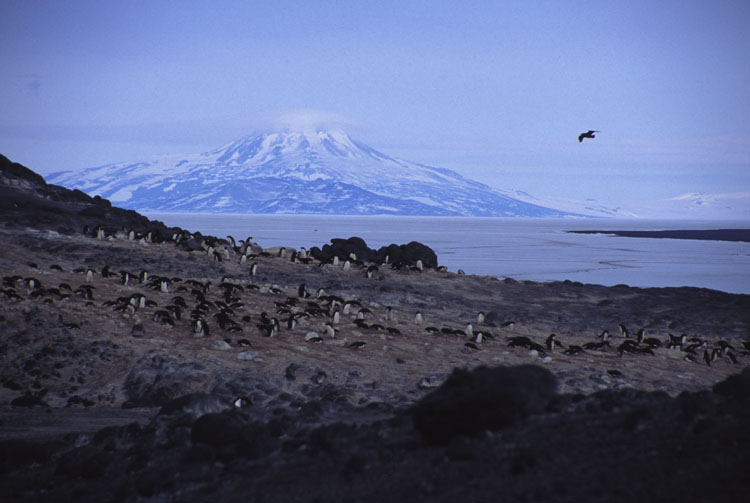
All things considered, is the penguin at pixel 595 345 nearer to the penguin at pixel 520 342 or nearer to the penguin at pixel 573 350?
the penguin at pixel 573 350

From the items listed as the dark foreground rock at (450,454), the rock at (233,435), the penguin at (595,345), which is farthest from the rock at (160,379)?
the penguin at (595,345)

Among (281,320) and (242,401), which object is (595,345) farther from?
(242,401)

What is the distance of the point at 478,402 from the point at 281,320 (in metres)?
12.9

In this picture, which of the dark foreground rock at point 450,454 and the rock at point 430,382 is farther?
the rock at point 430,382

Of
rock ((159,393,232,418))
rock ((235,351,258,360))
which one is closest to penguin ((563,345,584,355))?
rock ((235,351,258,360))

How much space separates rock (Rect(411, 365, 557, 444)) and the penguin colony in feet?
32.5

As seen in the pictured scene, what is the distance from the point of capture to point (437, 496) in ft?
21.0

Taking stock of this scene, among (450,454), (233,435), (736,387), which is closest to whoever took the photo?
(450,454)

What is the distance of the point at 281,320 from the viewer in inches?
786

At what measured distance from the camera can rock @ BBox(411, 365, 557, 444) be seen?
7.65 m

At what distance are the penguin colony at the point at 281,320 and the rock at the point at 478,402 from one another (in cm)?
991

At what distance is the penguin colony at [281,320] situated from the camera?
60.4 feet

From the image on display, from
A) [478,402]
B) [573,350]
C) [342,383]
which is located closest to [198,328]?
[342,383]

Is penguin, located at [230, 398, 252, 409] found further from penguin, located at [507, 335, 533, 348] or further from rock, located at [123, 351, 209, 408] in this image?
penguin, located at [507, 335, 533, 348]
